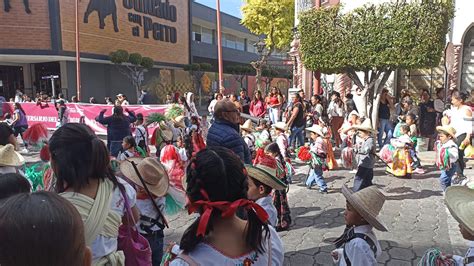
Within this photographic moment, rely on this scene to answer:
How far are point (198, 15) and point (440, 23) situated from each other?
30803 millimetres

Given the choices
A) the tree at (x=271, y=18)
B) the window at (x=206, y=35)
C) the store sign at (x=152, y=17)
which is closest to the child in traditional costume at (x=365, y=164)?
the tree at (x=271, y=18)

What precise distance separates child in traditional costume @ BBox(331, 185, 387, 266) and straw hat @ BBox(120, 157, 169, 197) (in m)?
1.51

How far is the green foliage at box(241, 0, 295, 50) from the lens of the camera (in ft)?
86.6

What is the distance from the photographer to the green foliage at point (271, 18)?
26406 mm

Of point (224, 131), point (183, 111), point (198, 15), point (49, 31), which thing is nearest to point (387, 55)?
point (183, 111)

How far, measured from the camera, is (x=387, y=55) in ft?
29.2

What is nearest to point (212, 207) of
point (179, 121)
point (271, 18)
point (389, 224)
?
point (389, 224)

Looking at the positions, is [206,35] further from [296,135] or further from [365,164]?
[365,164]

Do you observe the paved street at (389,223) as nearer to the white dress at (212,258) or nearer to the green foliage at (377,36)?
the white dress at (212,258)

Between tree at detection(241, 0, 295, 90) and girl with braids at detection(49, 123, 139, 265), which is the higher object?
tree at detection(241, 0, 295, 90)

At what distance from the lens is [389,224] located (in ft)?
17.2

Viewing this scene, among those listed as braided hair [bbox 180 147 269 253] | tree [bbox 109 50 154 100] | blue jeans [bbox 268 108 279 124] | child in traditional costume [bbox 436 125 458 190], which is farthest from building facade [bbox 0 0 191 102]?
braided hair [bbox 180 147 269 253]

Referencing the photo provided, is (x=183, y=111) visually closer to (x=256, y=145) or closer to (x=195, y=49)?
(x=256, y=145)

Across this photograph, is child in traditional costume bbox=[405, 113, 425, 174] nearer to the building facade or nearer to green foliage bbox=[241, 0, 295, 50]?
green foliage bbox=[241, 0, 295, 50]
